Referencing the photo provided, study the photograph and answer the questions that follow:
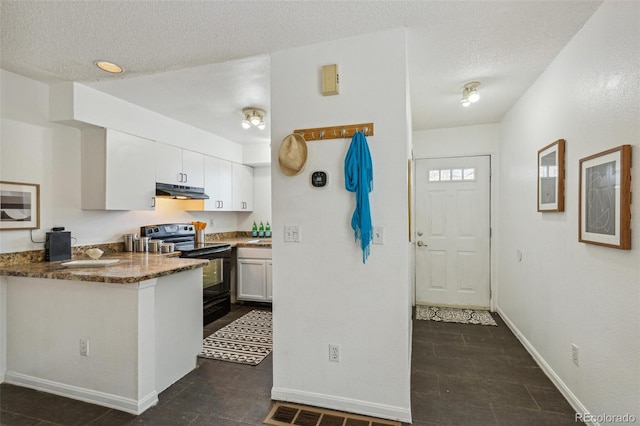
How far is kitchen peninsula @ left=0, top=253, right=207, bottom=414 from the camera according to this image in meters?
2.07

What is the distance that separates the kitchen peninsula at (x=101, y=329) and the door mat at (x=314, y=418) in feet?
2.86

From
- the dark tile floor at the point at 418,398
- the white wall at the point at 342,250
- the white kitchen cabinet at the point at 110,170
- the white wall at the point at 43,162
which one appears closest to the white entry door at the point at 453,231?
the dark tile floor at the point at 418,398

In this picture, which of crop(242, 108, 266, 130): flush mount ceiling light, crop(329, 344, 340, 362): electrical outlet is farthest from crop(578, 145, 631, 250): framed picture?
crop(242, 108, 266, 130): flush mount ceiling light

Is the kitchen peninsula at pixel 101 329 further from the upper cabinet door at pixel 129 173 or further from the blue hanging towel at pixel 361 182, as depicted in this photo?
the blue hanging towel at pixel 361 182

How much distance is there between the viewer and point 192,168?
399 centimetres

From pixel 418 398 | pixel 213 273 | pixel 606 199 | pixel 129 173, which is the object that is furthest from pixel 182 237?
pixel 606 199

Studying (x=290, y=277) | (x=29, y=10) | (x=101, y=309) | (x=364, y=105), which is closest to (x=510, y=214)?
(x=364, y=105)

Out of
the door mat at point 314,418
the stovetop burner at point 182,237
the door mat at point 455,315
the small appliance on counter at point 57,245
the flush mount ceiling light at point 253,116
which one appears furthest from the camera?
the door mat at point 455,315

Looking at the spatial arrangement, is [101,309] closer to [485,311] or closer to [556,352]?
[556,352]

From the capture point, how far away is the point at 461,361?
274 centimetres

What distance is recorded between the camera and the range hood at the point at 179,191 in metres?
3.46

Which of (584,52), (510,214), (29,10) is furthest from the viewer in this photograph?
(510,214)

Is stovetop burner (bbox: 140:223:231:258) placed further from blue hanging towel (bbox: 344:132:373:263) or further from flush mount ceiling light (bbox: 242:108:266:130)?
blue hanging towel (bbox: 344:132:373:263)

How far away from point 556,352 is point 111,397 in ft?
10.4
